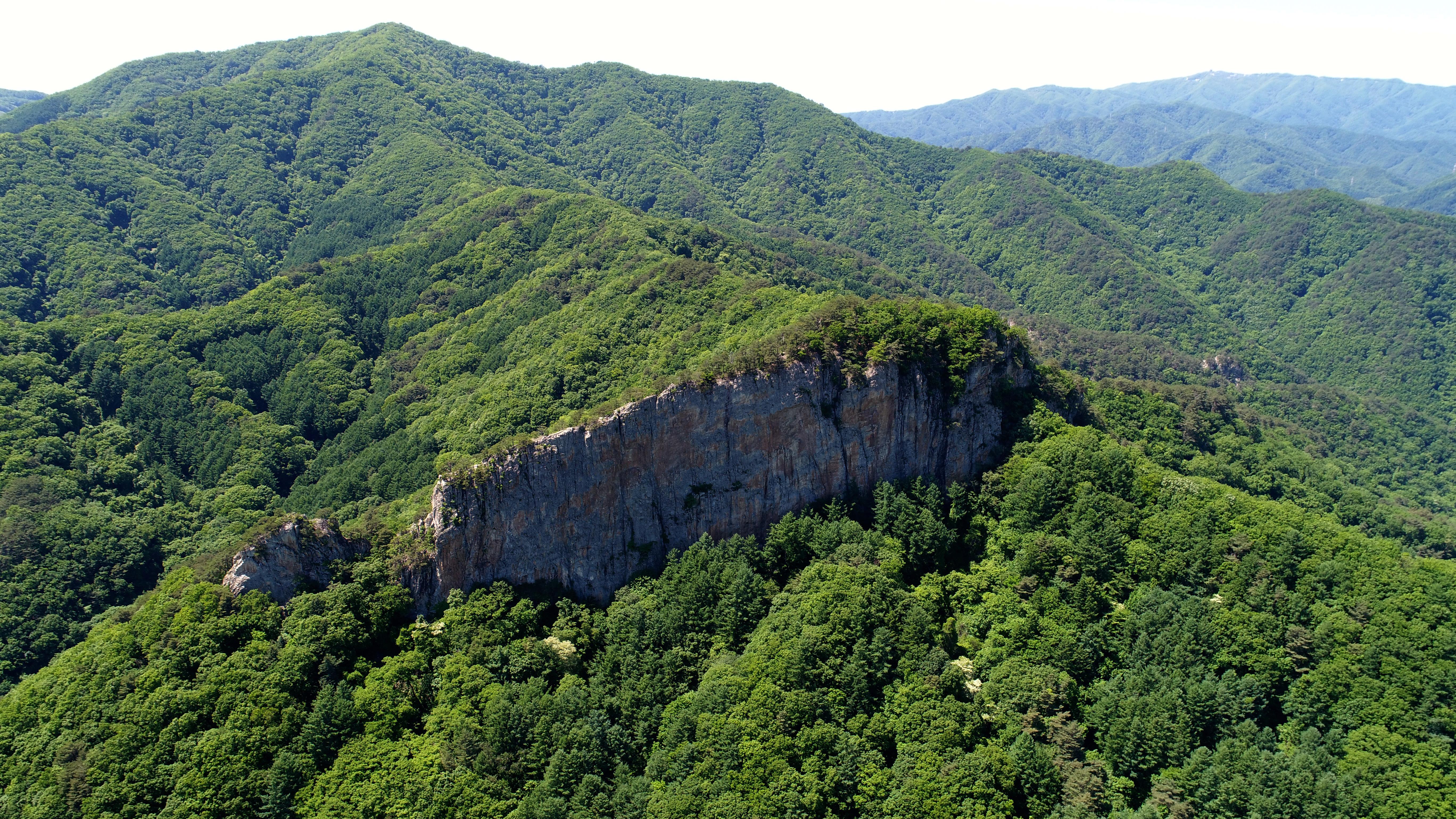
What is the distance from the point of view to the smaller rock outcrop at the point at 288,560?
177ft

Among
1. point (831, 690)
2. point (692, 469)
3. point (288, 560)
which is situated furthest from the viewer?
point (692, 469)

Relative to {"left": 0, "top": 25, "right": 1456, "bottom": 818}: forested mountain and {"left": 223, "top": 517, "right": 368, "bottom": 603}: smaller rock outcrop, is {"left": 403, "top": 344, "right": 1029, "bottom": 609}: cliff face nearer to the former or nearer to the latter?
{"left": 0, "top": 25, "right": 1456, "bottom": 818}: forested mountain

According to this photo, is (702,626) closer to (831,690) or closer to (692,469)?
(831,690)

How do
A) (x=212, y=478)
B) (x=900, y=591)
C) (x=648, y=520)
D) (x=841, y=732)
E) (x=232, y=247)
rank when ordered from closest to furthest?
(x=841, y=732), (x=900, y=591), (x=648, y=520), (x=212, y=478), (x=232, y=247)

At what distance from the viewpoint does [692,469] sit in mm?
65250

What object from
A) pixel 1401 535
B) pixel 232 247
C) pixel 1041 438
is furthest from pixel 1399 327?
pixel 232 247

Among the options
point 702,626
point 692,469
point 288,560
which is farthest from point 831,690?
point 288,560

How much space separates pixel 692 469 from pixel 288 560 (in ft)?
105

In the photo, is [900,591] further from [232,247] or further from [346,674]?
[232,247]

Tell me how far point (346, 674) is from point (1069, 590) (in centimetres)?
5419

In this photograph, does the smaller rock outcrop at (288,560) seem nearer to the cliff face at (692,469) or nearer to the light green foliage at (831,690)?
the light green foliage at (831,690)

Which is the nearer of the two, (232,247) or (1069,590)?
(1069,590)

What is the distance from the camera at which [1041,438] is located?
69.6 meters

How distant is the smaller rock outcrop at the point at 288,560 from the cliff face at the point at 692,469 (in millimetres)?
7985
